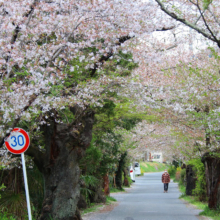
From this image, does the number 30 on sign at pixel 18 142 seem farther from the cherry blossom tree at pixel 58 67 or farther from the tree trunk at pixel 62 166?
the tree trunk at pixel 62 166

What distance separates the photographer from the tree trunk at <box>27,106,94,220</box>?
11.1 m

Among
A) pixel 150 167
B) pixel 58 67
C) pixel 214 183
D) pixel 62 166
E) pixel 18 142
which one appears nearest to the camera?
pixel 18 142

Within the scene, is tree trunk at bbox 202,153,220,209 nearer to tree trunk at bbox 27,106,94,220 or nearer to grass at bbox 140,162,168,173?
tree trunk at bbox 27,106,94,220

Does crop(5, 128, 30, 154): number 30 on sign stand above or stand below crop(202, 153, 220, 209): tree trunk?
above

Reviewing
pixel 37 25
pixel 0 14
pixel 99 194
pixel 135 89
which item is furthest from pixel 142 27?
pixel 99 194

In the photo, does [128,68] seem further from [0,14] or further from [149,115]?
[0,14]

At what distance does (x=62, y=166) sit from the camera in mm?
11367

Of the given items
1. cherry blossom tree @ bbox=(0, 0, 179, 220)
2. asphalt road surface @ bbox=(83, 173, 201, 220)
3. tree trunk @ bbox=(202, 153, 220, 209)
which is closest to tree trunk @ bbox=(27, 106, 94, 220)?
cherry blossom tree @ bbox=(0, 0, 179, 220)

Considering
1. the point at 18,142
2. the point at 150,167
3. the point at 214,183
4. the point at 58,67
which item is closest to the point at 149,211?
the point at 214,183

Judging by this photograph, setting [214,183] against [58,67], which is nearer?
[58,67]

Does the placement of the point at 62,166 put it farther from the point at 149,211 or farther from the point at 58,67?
the point at 149,211

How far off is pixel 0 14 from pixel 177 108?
9.08 m

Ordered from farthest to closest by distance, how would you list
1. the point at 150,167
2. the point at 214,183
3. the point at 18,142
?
1. the point at 150,167
2. the point at 214,183
3. the point at 18,142

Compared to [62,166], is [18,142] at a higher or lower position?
higher
